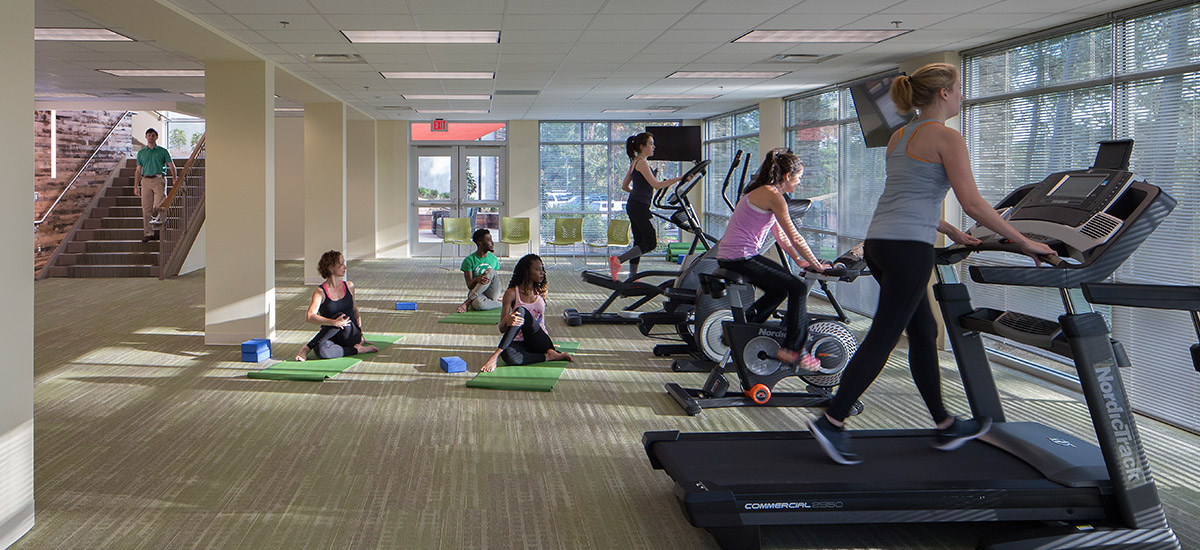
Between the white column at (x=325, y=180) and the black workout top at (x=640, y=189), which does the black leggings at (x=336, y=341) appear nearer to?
the black workout top at (x=640, y=189)

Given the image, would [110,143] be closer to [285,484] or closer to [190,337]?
[190,337]

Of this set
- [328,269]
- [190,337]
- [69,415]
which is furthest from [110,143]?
[69,415]

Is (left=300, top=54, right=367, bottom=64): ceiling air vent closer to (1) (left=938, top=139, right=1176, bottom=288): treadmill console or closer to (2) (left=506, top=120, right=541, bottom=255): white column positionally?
(1) (left=938, top=139, right=1176, bottom=288): treadmill console

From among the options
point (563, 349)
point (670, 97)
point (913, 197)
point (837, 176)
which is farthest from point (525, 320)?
point (670, 97)

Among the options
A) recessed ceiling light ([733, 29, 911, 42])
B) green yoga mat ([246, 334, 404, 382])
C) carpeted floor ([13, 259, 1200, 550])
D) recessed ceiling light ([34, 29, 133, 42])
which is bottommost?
carpeted floor ([13, 259, 1200, 550])

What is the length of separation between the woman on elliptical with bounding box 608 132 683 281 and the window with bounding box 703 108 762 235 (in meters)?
5.06

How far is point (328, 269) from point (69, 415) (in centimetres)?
206

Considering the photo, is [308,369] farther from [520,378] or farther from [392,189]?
[392,189]

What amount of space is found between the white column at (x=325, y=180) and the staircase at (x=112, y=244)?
2.73 metres

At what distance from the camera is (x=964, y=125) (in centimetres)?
748

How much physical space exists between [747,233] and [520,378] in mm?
1920

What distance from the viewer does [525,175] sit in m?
16.8

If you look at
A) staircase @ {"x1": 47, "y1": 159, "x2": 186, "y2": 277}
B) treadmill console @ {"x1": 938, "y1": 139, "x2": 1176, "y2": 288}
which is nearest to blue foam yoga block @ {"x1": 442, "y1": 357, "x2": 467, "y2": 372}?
treadmill console @ {"x1": 938, "y1": 139, "x2": 1176, "y2": 288}

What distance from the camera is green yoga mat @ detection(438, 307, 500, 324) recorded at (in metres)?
8.90
